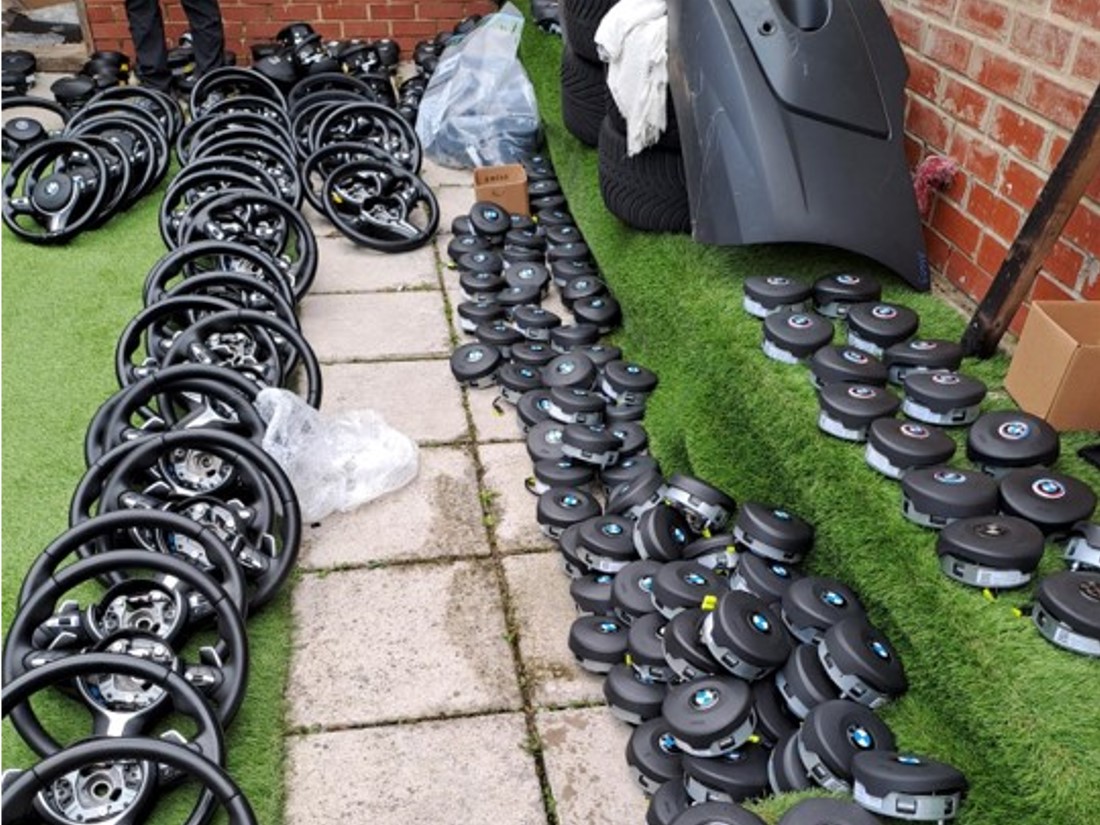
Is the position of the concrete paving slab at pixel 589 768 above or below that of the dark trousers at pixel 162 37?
below

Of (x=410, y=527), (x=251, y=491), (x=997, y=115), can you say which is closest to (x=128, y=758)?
(x=251, y=491)

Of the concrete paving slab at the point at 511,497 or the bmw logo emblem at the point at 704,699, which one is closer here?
the bmw logo emblem at the point at 704,699

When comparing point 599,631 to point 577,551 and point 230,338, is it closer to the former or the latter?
point 577,551

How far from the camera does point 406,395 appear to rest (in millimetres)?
3703

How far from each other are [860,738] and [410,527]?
62.1 inches

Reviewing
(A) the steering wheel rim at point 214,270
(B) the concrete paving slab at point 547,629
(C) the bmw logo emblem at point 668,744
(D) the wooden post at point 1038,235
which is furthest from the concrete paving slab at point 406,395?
(D) the wooden post at point 1038,235

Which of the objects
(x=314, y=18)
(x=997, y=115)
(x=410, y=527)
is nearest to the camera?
(x=997, y=115)

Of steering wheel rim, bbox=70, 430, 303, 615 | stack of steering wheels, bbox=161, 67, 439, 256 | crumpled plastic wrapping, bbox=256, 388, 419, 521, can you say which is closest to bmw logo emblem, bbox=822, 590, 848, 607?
steering wheel rim, bbox=70, 430, 303, 615

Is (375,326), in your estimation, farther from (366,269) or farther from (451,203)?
(451,203)

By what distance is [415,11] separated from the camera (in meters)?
7.10

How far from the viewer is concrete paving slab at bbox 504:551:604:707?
253 cm

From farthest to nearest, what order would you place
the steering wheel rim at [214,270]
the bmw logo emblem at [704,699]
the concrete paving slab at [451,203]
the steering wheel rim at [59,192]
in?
the concrete paving slab at [451,203], the steering wheel rim at [59,192], the steering wheel rim at [214,270], the bmw logo emblem at [704,699]

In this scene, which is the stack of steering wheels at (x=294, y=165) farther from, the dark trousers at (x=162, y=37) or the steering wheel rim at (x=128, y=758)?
the steering wheel rim at (x=128, y=758)

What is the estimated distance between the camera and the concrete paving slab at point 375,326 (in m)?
3.97
